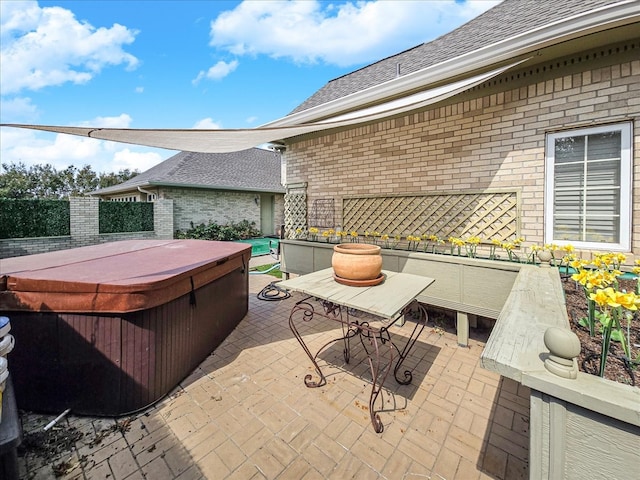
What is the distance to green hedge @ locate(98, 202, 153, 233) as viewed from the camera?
11148 mm

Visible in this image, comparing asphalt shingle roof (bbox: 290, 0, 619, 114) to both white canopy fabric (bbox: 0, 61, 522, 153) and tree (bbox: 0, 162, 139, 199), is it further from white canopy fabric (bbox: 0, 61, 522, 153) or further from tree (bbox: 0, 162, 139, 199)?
tree (bbox: 0, 162, 139, 199)

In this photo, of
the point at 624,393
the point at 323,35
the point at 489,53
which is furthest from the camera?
the point at 323,35

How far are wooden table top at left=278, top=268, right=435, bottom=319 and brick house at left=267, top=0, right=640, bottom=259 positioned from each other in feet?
7.01

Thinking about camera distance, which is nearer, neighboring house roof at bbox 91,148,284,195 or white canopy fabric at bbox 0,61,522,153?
white canopy fabric at bbox 0,61,522,153

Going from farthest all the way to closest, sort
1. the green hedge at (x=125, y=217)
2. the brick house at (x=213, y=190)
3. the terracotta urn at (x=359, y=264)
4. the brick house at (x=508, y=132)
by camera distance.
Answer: the brick house at (x=213, y=190) < the green hedge at (x=125, y=217) < the brick house at (x=508, y=132) < the terracotta urn at (x=359, y=264)

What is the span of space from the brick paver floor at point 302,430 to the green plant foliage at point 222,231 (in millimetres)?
11343

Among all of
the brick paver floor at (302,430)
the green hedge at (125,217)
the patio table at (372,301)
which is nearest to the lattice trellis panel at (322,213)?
the patio table at (372,301)

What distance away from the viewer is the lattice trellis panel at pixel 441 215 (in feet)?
13.4

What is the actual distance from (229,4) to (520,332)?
8.40 meters

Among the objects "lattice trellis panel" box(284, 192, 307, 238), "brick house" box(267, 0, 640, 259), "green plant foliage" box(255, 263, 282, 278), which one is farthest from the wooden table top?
"green plant foliage" box(255, 263, 282, 278)

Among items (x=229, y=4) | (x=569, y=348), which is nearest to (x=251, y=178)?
(x=229, y=4)

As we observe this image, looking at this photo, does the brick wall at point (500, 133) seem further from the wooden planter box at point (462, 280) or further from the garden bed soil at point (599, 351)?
the garden bed soil at point (599, 351)

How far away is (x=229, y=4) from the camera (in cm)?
640

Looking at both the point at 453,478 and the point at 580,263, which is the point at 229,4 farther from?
the point at 453,478
